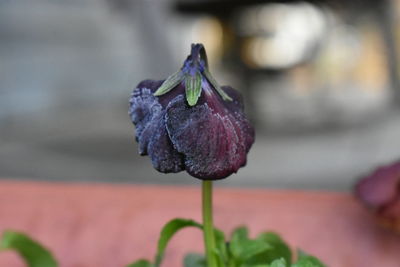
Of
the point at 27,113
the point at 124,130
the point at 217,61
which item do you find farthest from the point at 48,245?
the point at 27,113

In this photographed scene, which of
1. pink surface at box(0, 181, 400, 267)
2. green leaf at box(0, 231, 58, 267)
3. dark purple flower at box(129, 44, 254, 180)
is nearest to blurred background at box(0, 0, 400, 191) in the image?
pink surface at box(0, 181, 400, 267)

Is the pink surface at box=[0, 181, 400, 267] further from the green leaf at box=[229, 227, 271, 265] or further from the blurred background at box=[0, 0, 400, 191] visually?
the blurred background at box=[0, 0, 400, 191]

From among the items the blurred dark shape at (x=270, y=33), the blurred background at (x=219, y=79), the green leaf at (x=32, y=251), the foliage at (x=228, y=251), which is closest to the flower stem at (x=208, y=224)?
the foliage at (x=228, y=251)

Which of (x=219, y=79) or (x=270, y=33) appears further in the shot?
(x=219, y=79)

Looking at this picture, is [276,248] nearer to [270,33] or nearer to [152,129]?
[152,129]

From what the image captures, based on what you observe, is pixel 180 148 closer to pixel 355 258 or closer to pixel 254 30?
pixel 355 258

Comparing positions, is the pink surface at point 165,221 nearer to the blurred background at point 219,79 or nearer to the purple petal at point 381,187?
the purple petal at point 381,187

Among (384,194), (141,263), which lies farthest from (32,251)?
(384,194)
